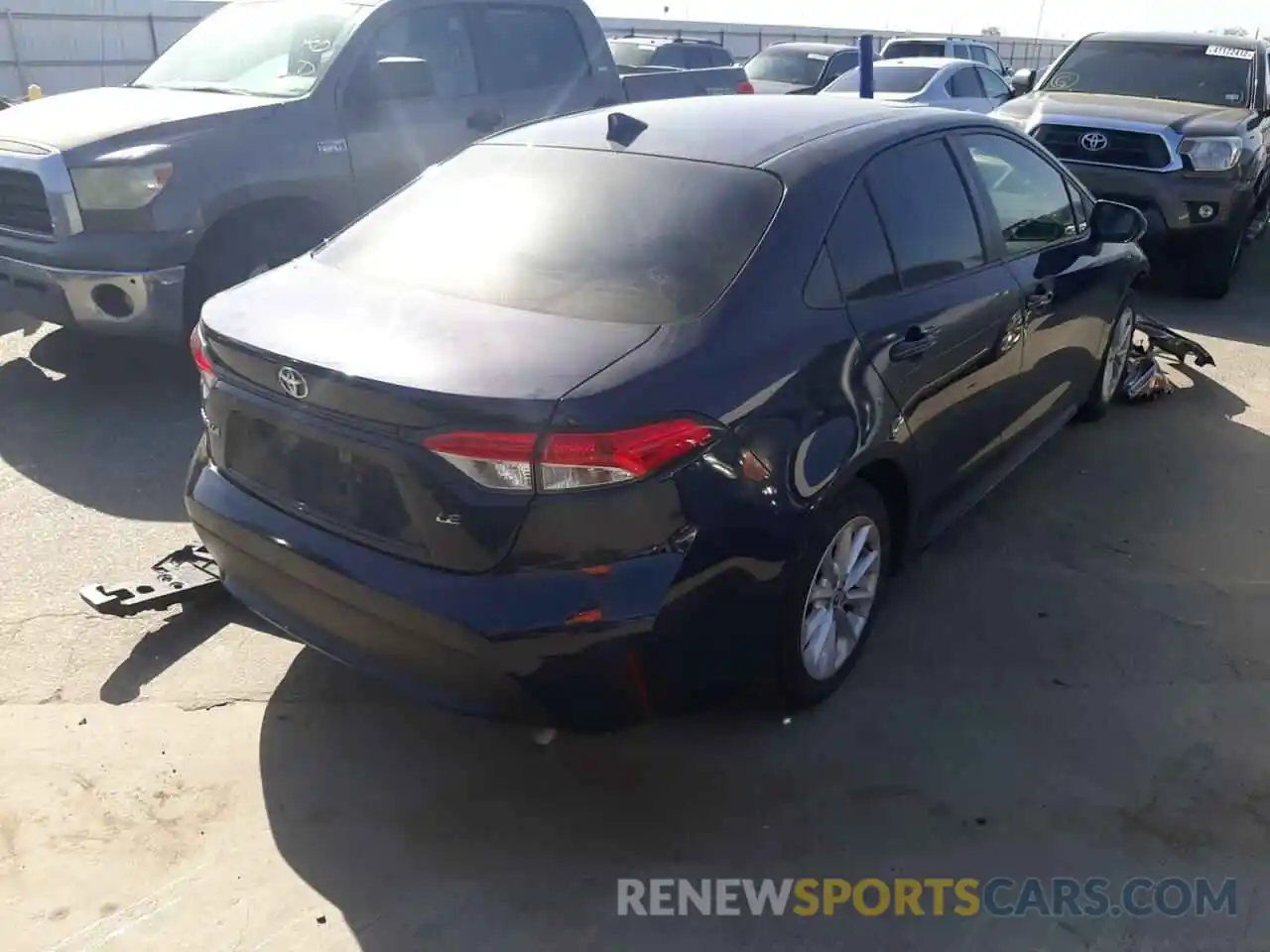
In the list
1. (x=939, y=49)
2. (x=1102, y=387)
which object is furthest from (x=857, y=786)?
(x=939, y=49)

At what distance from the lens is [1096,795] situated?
305cm

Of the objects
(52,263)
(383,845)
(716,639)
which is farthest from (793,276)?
(52,263)

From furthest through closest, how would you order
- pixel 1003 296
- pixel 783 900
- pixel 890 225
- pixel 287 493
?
1. pixel 1003 296
2. pixel 890 225
3. pixel 287 493
4. pixel 783 900

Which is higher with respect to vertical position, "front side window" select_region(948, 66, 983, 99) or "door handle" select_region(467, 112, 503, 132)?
"door handle" select_region(467, 112, 503, 132)

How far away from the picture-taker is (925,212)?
365 cm

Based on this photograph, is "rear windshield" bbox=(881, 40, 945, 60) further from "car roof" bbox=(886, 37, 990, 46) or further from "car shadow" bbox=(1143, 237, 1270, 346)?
"car shadow" bbox=(1143, 237, 1270, 346)

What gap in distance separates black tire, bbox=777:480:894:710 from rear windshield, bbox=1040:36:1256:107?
7426mm

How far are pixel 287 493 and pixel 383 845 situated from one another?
3.06 ft

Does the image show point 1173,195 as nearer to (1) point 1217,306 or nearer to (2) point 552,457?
(1) point 1217,306

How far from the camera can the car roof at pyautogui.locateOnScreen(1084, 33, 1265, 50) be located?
30.6 ft

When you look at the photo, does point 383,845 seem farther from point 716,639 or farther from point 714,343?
point 714,343

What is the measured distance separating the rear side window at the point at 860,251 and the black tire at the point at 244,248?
3.41 m

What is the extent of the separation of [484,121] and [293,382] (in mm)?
4454

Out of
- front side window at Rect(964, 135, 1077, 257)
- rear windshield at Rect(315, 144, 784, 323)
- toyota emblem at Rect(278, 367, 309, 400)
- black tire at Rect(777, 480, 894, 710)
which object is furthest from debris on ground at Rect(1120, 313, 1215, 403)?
toyota emblem at Rect(278, 367, 309, 400)
